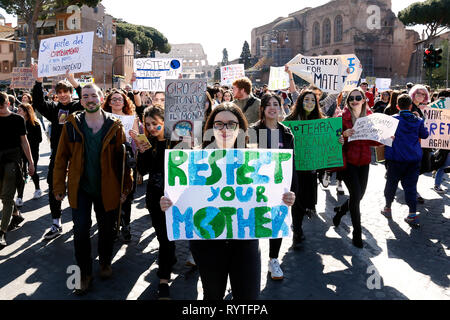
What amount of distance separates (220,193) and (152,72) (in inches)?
233

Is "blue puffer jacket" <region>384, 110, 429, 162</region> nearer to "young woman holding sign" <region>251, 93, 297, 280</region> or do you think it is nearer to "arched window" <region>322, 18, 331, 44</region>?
"young woman holding sign" <region>251, 93, 297, 280</region>

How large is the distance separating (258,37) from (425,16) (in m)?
47.1

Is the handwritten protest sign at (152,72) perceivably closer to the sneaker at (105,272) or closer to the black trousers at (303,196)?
the black trousers at (303,196)

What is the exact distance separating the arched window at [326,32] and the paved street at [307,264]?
227 ft

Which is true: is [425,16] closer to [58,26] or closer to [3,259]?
[58,26]

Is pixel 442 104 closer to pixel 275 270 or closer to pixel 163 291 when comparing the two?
pixel 275 270

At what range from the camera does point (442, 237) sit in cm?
526

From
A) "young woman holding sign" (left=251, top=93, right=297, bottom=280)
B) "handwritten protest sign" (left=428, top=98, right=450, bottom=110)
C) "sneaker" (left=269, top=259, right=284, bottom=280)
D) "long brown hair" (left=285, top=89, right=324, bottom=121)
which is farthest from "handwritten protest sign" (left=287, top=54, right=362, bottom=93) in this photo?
"sneaker" (left=269, top=259, right=284, bottom=280)

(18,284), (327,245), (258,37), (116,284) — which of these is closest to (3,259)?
(18,284)

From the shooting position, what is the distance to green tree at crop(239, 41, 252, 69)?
299 ft

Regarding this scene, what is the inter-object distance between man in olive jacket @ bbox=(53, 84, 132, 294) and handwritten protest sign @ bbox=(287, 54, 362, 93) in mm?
3691

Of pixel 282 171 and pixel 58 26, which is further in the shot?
pixel 58 26

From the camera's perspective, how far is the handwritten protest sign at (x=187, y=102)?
4.90 meters

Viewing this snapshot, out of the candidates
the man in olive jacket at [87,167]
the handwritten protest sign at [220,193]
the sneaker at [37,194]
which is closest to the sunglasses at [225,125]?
the handwritten protest sign at [220,193]
